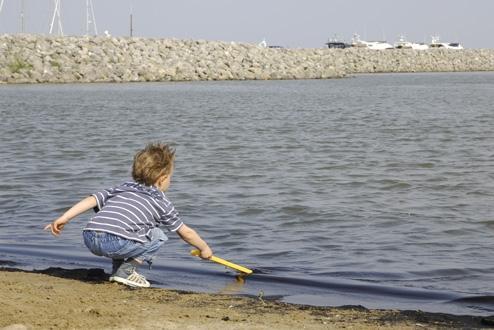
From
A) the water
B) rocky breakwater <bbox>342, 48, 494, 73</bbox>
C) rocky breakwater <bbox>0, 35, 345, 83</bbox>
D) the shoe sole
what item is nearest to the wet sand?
the shoe sole

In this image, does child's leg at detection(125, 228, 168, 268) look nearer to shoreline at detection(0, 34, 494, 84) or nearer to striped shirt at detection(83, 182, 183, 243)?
striped shirt at detection(83, 182, 183, 243)

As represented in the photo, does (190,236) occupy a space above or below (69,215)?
below

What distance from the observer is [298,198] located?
11.3m

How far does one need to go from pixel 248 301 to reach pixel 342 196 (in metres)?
5.48

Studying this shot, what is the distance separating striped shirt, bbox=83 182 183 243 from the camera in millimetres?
6289

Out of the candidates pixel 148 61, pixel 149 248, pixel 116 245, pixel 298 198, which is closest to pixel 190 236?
pixel 149 248

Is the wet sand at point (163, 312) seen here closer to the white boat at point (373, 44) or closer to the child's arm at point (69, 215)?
the child's arm at point (69, 215)

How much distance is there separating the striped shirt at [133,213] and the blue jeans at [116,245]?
3 centimetres

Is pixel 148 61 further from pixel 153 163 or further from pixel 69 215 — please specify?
pixel 69 215

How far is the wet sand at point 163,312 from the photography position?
515 cm

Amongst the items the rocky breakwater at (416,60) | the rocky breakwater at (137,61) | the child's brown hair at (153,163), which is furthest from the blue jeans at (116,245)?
the rocky breakwater at (416,60)

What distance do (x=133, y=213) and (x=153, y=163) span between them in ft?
1.11

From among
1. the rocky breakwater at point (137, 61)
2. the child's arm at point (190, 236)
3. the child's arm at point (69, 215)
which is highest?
the rocky breakwater at point (137, 61)

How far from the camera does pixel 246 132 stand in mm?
20734
